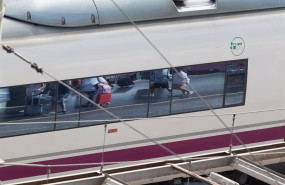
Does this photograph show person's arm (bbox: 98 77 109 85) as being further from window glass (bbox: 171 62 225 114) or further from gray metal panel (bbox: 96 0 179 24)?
window glass (bbox: 171 62 225 114)

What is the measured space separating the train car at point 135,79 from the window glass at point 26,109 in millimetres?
15

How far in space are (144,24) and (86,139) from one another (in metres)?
2.06

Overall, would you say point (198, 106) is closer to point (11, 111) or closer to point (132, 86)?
point (132, 86)

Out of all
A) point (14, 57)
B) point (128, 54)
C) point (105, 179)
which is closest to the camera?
point (105, 179)

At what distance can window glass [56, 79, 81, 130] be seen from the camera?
1466cm

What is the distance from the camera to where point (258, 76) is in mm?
16484

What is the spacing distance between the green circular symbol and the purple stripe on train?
1.38m

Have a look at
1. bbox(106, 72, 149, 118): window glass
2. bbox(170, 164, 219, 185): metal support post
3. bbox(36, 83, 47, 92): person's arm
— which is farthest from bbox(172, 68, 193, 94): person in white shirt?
bbox(170, 164, 219, 185): metal support post

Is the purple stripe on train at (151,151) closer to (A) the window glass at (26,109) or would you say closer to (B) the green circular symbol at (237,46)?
(A) the window glass at (26,109)

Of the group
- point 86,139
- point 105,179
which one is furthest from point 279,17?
point 105,179

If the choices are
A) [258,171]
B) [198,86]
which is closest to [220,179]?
[258,171]

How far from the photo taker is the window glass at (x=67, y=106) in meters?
14.7

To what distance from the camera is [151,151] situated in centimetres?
1555

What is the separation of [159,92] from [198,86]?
2.46 feet
